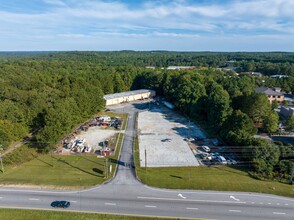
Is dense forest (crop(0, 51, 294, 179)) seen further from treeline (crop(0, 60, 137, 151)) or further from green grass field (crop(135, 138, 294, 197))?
green grass field (crop(135, 138, 294, 197))

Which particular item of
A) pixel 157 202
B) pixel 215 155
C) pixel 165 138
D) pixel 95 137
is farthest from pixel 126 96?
pixel 157 202

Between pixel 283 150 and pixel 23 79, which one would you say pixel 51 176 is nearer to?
pixel 283 150

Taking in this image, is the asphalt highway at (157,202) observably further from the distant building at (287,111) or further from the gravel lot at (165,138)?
the distant building at (287,111)

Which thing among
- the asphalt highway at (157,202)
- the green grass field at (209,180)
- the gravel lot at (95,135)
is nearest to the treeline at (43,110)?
the gravel lot at (95,135)

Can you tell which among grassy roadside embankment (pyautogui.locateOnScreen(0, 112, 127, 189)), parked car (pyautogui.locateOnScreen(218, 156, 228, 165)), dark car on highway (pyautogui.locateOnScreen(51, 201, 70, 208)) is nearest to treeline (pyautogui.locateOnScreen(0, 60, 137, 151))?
grassy roadside embankment (pyautogui.locateOnScreen(0, 112, 127, 189))

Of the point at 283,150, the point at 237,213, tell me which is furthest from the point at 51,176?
the point at 283,150

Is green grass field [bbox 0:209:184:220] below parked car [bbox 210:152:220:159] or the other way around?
below

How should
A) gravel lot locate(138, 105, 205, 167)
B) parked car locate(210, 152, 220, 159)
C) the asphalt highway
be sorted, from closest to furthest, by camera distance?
the asphalt highway, gravel lot locate(138, 105, 205, 167), parked car locate(210, 152, 220, 159)
